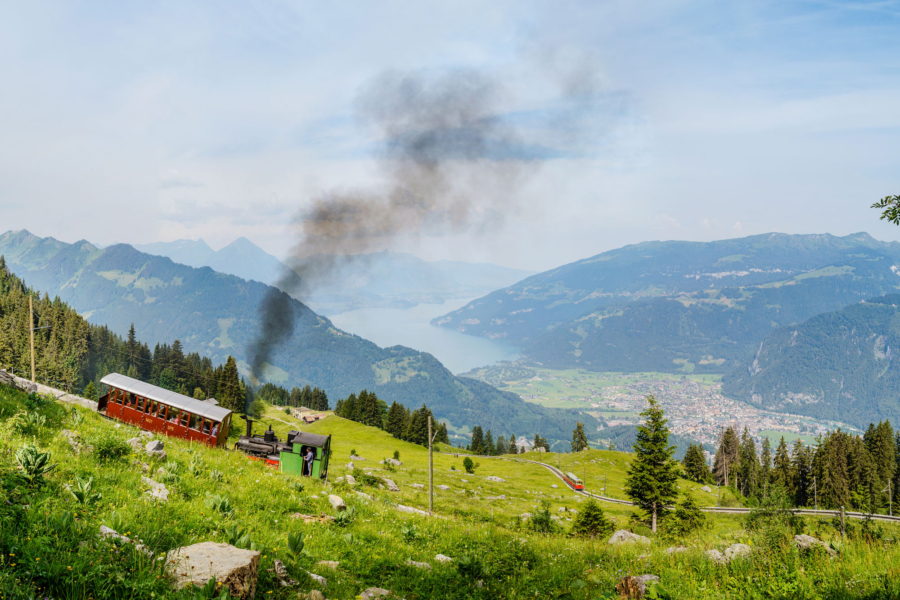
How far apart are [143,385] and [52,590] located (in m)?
30.2

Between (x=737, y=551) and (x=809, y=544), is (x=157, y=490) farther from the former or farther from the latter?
(x=809, y=544)

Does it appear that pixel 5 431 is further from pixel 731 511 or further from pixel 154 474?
pixel 731 511

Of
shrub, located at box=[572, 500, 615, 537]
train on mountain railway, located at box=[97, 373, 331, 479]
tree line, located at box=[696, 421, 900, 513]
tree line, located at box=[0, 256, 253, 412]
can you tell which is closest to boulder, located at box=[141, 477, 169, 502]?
train on mountain railway, located at box=[97, 373, 331, 479]

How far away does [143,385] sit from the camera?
30.2 m

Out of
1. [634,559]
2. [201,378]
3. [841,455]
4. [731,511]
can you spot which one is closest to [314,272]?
[201,378]

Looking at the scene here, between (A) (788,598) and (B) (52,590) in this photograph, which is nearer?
(B) (52,590)

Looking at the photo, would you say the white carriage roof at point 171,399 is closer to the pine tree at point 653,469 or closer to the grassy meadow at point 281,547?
the grassy meadow at point 281,547

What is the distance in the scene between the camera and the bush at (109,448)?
38.9 ft

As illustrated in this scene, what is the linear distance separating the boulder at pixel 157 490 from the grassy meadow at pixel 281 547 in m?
0.16

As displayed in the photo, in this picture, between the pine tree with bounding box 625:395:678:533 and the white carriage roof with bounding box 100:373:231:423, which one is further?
the pine tree with bounding box 625:395:678:533

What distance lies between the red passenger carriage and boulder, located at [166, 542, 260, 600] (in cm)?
2478

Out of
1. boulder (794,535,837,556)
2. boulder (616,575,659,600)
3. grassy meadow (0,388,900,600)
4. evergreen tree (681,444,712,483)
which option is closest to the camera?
grassy meadow (0,388,900,600)

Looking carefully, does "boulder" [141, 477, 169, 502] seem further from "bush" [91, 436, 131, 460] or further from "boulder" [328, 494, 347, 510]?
"boulder" [328, 494, 347, 510]

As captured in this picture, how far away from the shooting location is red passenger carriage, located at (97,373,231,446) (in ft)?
93.2
